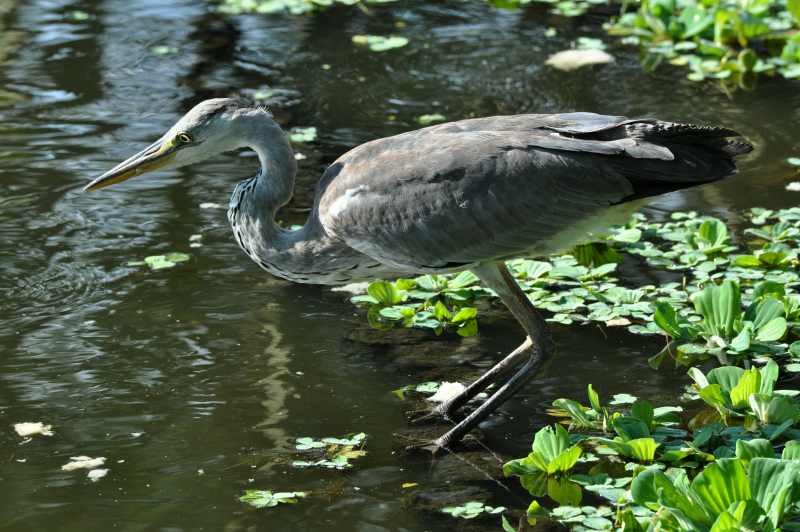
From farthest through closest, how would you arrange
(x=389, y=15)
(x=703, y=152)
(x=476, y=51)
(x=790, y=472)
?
(x=389, y=15)
(x=476, y=51)
(x=703, y=152)
(x=790, y=472)

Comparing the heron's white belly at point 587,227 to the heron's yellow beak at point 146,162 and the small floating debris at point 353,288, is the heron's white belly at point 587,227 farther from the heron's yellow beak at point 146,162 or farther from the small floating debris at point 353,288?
the heron's yellow beak at point 146,162

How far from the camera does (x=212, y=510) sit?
180 inches

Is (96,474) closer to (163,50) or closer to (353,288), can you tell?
(353,288)

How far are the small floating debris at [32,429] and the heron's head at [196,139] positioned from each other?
1.16 meters

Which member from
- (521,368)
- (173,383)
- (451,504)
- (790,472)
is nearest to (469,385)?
(521,368)

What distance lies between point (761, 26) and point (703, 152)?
4557mm

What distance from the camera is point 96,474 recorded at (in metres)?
4.80

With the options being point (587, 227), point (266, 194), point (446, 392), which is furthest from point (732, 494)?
point (266, 194)

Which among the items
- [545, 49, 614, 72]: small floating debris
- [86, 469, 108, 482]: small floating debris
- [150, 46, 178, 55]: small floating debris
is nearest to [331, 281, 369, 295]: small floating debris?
[86, 469, 108, 482]: small floating debris

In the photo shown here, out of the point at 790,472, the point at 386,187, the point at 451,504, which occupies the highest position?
the point at 386,187

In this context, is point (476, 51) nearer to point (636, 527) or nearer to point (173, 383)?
point (173, 383)

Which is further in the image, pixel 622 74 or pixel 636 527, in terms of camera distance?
pixel 622 74

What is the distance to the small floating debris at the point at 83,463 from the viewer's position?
15.9ft

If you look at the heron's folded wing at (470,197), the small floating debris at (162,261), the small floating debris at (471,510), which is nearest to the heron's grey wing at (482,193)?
the heron's folded wing at (470,197)
